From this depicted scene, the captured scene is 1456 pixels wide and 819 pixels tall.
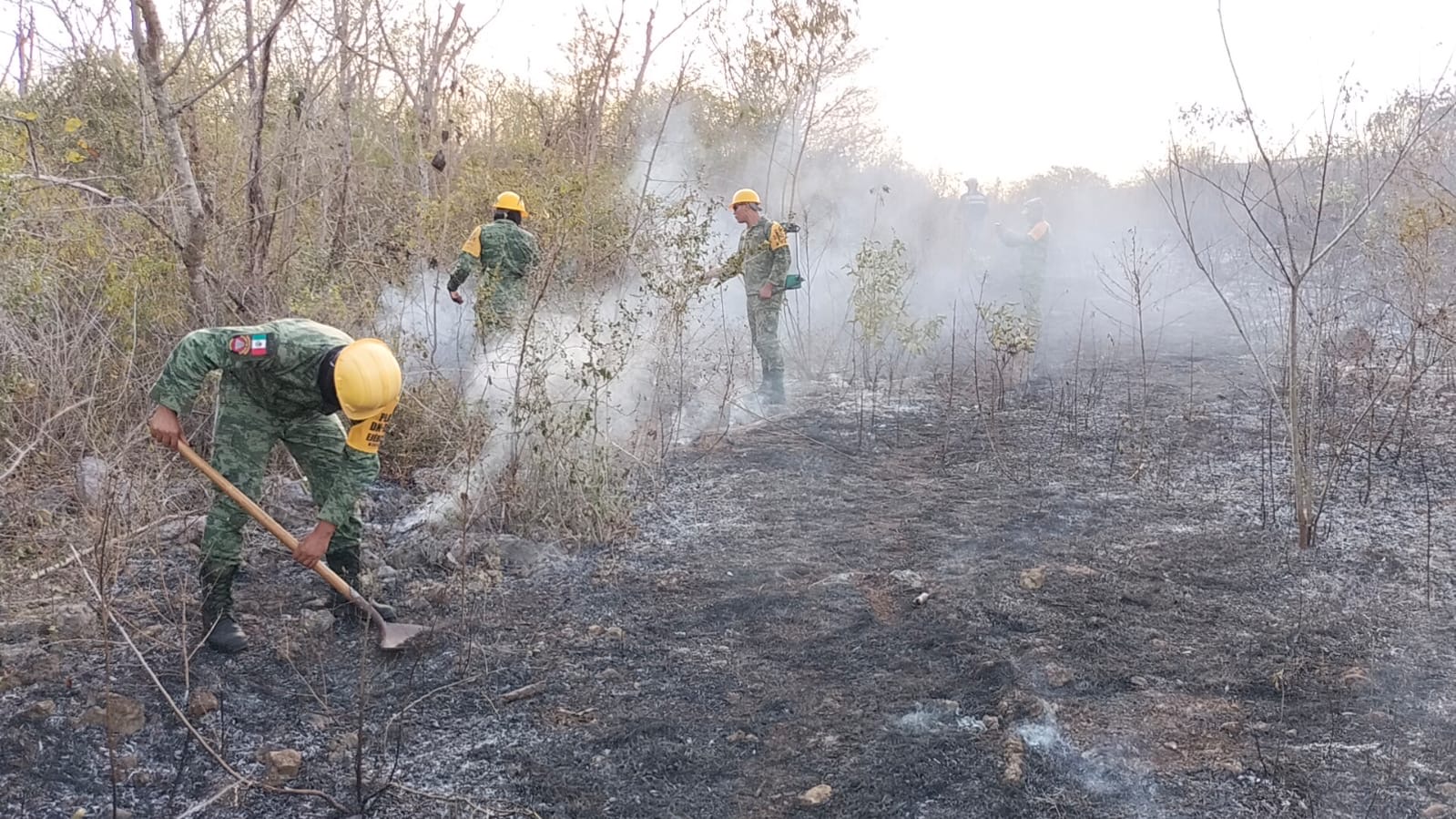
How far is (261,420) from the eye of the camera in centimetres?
346

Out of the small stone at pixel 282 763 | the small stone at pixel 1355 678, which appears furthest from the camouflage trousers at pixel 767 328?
the small stone at pixel 282 763

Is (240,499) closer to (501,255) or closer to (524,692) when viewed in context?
(524,692)

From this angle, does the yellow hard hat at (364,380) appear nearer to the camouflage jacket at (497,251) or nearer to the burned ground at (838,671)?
the burned ground at (838,671)

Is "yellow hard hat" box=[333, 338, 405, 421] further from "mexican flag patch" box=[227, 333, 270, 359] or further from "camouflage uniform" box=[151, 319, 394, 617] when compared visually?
"mexican flag patch" box=[227, 333, 270, 359]

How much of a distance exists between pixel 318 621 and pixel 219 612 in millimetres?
355

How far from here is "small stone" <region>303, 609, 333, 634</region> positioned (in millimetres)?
3678

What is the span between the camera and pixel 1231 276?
14531 mm

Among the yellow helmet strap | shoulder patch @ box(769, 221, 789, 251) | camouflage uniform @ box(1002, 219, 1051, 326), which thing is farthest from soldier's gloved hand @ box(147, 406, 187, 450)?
camouflage uniform @ box(1002, 219, 1051, 326)

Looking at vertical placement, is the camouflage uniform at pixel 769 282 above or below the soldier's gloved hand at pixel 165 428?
above

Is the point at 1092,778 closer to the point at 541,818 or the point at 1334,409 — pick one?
the point at 541,818

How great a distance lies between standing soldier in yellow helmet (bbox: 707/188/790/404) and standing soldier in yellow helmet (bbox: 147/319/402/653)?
4060mm

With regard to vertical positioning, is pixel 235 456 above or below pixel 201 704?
above

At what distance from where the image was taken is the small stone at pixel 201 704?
3066mm

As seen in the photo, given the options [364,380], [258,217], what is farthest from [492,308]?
[364,380]
